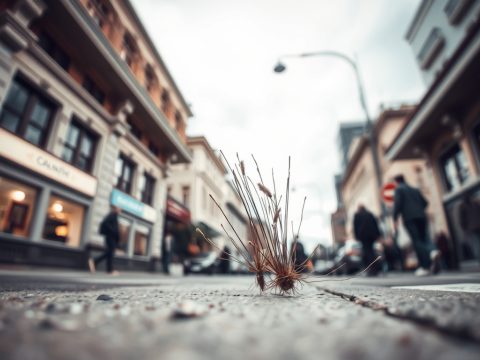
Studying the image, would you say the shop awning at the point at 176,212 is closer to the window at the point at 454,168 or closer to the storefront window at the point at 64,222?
the storefront window at the point at 64,222

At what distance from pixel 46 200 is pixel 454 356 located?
9089 mm

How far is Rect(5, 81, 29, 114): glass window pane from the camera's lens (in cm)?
702

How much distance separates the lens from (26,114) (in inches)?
289

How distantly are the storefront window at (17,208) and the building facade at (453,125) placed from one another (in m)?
10.8

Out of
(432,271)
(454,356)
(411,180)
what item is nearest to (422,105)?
(432,271)

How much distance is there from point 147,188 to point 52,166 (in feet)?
20.4

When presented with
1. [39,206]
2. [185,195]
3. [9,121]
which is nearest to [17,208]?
[39,206]

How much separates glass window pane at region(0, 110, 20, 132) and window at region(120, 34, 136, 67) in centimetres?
555

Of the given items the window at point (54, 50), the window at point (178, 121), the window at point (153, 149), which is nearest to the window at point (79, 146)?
the window at point (54, 50)

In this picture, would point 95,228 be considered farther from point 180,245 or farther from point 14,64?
point 180,245

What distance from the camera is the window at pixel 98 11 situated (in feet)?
31.2

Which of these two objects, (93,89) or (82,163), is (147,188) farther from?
(93,89)

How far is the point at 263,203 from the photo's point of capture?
139cm

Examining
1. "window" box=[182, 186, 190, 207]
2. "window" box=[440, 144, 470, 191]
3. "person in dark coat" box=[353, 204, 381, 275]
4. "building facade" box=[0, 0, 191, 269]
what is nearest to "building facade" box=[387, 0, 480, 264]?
"window" box=[440, 144, 470, 191]
